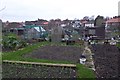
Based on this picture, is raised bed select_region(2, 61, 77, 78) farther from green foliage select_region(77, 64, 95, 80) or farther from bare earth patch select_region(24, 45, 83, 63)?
bare earth patch select_region(24, 45, 83, 63)

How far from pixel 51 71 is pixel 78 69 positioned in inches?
58.6

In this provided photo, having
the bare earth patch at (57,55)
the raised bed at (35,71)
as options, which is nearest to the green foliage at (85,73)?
the raised bed at (35,71)

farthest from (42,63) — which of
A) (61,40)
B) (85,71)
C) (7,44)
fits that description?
(61,40)

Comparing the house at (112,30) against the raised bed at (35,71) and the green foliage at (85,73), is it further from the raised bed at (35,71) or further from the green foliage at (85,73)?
the green foliage at (85,73)

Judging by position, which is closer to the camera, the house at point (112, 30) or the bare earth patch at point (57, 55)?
the bare earth patch at point (57, 55)

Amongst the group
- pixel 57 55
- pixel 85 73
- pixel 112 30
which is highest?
pixel 112 30

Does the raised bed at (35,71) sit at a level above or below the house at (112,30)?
below

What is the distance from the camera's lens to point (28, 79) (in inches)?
380

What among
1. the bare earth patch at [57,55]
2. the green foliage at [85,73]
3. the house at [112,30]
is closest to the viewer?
the green foliage at [85,73]

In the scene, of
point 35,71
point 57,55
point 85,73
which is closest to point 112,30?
point 57,55

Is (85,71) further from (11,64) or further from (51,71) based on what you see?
(11,64)

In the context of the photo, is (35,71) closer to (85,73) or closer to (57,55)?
(85,73)

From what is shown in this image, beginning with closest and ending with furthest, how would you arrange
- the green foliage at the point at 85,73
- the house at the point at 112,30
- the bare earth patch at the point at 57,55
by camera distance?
the green foliage at the point at 85,73 → the bare earth patch at the point at 57,55 → the house at the point at 112,30

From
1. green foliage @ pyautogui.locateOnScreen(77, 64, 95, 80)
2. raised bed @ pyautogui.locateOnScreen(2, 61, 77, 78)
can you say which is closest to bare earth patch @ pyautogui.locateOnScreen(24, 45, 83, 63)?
raised bed @ pyautogui.locateOnScreen(2, 61, 77, 78)
